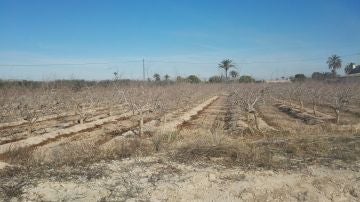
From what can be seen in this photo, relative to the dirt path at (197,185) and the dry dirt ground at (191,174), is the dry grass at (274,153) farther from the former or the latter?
the dirt path at (197,185)

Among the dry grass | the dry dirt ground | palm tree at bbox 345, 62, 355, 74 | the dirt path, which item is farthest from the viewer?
palm tree at bbox 345, 62, 355, 74

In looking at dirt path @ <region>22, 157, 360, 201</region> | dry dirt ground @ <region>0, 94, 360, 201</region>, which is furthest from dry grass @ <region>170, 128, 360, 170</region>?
dirt path @ <region>22, 157, 360, 201</region>

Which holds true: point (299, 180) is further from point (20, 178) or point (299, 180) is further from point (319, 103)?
point (319, 103)

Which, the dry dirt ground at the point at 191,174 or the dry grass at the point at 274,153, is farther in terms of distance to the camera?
the dry grass at the point at 274,153

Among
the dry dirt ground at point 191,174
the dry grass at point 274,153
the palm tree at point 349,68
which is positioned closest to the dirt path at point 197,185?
the dry dirt ground at point 191,174

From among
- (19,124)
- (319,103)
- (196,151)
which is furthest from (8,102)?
(319,103)

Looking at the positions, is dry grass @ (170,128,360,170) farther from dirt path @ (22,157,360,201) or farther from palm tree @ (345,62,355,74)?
palm tree @ (345,62,355,74)

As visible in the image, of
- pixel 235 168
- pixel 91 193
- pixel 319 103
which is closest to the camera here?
pixel 91 193

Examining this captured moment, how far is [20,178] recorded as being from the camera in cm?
786

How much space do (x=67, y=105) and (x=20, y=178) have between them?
68.4ft

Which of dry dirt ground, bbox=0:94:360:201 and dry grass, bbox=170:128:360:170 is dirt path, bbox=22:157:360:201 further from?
dry grass, bbox=170:128:360:170

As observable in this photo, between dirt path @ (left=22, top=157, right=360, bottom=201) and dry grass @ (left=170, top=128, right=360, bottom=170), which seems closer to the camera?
dirt path @ (left=22, top=157, right=360, bottom=201)

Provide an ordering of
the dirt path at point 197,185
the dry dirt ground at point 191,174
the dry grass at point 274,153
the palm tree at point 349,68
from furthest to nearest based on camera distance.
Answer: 1. the palm tree at point 349,68
2. the dry grass at point 274,153
3. the dry dirt ground at point 191,174
4. the dirt path at point 197,185

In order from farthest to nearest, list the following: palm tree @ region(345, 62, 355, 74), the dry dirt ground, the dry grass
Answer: palm tree @ region(345, 62, 355, 74), the dry grass, the dry dirt ground
